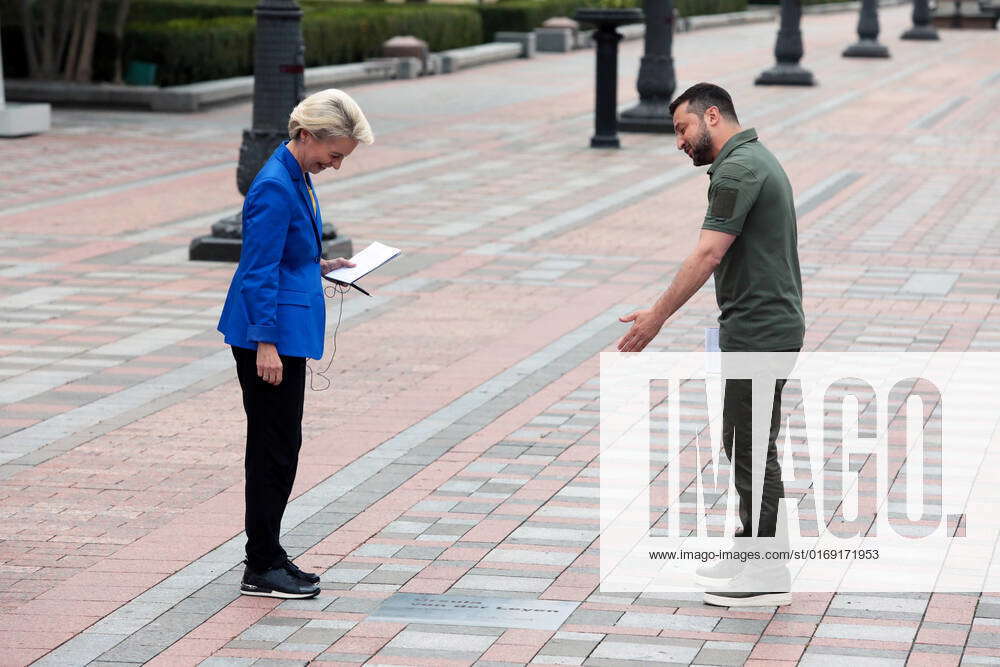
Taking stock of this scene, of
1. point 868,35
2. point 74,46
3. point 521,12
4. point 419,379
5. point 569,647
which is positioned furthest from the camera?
point 521,12

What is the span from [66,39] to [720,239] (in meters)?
23.8

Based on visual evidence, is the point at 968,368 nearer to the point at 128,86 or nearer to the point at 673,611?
the point at 673,611

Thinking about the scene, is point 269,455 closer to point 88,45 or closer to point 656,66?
point 656,66

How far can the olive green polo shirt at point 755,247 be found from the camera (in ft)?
17.8

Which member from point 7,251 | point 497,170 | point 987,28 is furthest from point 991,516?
point 987,28

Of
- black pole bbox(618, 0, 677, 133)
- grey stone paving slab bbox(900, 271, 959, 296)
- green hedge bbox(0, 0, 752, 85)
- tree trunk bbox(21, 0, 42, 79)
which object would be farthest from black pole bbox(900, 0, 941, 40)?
grey stone paving slab bbox(900, 271, 959, 296)

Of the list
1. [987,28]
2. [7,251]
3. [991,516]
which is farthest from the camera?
[987,28]

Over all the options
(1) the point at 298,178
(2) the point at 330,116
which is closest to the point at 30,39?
(1) the point at 298,178

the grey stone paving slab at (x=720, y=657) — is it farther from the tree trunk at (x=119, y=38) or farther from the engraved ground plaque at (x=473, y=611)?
the tree trunk at (x=119, y=38)

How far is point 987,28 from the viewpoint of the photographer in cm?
5056

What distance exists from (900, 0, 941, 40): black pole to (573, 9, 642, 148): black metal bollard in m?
25.4

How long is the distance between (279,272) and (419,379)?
3572 millimetres

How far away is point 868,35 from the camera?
37594 millimetres

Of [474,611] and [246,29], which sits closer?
[474,611]
